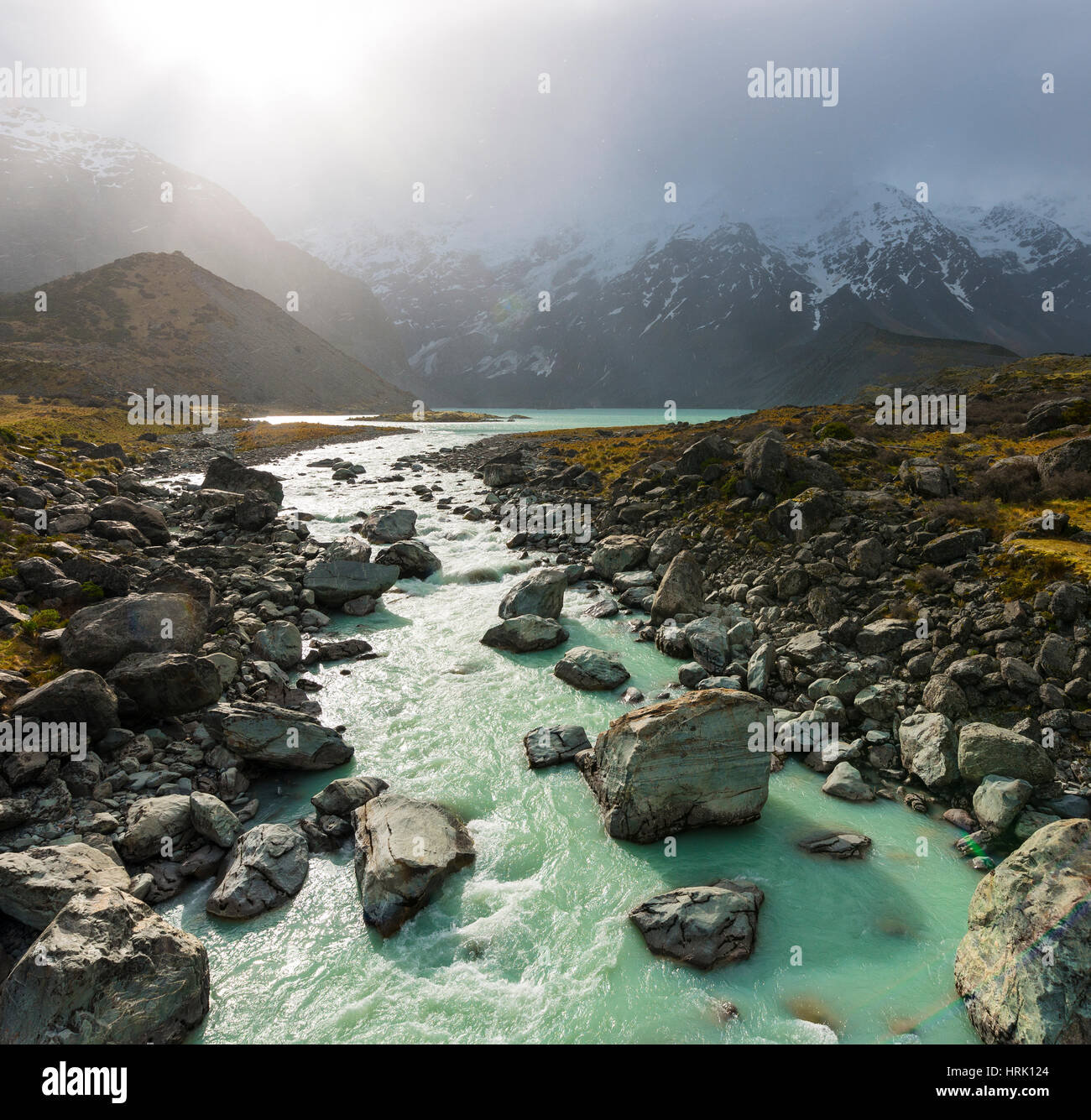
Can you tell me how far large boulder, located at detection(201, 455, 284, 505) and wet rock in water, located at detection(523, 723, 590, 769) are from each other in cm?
2981

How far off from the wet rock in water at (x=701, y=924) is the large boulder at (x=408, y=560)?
62.9ft

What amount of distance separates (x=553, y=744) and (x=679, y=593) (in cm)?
913

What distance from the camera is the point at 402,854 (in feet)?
32.7

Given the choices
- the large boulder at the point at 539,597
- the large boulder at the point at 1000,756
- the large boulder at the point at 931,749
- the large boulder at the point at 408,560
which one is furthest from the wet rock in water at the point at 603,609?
the large boulder at the point at 1000,756

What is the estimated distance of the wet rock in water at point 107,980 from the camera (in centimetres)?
681

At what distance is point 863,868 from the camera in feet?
34.8

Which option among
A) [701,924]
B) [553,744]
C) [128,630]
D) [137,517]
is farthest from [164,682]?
[137,517]

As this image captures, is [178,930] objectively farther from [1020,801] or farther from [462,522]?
[462,522]

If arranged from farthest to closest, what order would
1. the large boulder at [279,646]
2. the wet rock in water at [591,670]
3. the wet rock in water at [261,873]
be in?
the large boulder at [279,646]
the wet rock in water at [591,670]
the wet rock in water at [261,873]

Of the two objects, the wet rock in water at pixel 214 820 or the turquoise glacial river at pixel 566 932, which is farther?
the wet rock in water at pixel 214 820

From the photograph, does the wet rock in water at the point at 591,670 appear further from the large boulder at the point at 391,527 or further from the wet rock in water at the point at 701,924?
the large boulder at the point at 391,527

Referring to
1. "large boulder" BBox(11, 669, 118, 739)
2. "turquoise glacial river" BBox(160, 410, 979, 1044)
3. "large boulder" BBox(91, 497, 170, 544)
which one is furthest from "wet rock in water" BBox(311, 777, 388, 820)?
"large boulder" BBox(91, 497, 170, 544)

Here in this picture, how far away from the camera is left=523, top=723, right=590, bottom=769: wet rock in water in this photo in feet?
44.6
